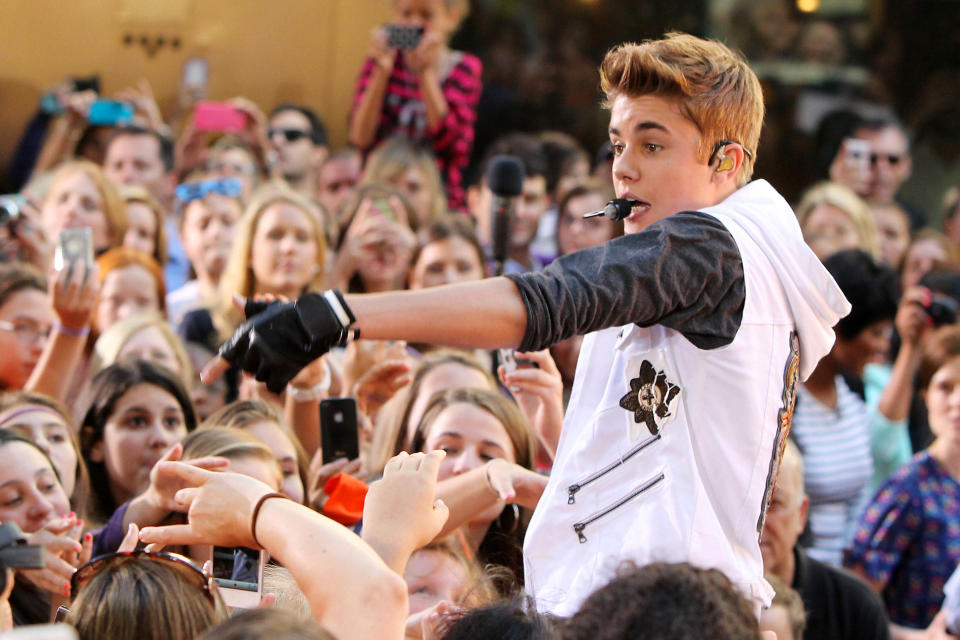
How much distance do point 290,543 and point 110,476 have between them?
1.83m

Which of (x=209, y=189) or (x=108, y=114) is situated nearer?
(x=209, y=189)

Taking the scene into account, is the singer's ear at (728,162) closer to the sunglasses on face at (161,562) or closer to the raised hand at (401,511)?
the raised hand at (401,511)

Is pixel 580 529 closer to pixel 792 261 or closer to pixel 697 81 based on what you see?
pixel 792 261

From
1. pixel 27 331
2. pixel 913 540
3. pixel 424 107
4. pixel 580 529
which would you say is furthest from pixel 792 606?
pixel 424 107

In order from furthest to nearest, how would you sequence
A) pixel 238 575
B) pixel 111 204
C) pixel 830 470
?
pixel 111 204, pixel 830 470, pixel 238 575

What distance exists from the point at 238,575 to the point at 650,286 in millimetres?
949

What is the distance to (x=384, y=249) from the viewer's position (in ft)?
15.1

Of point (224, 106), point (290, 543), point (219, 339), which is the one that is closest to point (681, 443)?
point (290, 543)

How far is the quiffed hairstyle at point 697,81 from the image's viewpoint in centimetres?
208

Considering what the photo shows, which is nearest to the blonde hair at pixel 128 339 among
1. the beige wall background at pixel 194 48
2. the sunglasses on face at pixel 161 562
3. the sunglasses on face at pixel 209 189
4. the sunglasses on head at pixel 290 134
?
the sunglasses on face at pixel 209 189

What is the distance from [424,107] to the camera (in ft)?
18.8

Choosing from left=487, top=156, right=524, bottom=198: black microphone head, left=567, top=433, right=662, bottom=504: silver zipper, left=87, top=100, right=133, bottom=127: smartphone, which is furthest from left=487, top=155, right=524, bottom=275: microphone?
left=87, top=100, right=133, bottom=127: smartphone

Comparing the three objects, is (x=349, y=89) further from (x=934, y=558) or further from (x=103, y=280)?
(x=934, y=558)

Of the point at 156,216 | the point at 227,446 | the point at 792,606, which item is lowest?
the point at 792,606
